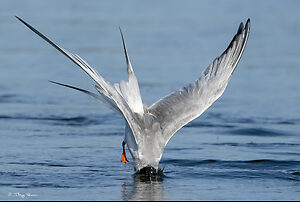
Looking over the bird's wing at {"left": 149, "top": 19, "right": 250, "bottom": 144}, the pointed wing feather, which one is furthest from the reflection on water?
the pointed wing feather

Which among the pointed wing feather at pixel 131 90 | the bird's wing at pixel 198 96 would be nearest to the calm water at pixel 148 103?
the bird's wing at pixel 198 96

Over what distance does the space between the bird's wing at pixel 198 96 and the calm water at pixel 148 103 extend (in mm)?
619

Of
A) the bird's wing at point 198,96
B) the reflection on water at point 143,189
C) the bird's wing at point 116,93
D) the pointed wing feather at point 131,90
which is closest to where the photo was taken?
the reflection on water at point 143,189

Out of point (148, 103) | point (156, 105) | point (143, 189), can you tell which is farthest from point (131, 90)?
point (148, 103)

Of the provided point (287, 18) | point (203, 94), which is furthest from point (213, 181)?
point (287, 18)

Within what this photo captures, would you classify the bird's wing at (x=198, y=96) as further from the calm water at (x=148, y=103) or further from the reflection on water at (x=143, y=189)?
the calm water at (x=148, y=103)

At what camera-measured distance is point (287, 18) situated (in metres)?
23.2

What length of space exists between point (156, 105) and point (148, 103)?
3.95m

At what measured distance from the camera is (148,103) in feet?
40.9

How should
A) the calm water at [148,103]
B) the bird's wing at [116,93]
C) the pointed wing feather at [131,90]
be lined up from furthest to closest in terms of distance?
the pointed wing feather at [131,90] < the calm water at [148,103] < the bird's wing at [116,93]

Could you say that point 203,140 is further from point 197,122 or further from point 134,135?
point 134,135

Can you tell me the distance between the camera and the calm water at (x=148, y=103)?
25.4 feet

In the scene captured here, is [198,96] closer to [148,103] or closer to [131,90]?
[131,90]

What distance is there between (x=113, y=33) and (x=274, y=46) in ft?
14.4
